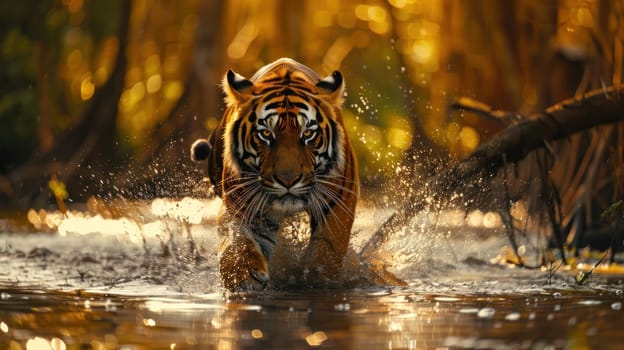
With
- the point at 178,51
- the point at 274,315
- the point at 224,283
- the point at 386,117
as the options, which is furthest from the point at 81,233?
the point at 386,117

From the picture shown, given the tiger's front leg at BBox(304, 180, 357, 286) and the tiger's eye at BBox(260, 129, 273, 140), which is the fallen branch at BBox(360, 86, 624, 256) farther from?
the tiger's eye at BBox(260, 129, 273, 140)

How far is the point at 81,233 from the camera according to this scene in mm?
12477

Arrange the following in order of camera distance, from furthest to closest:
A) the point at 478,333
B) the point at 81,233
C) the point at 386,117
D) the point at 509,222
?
1. the point at 386,117
2. the point at 81,233
3. the point at 509,222
4. the point at 478,333

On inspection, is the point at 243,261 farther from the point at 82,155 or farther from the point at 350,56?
the point at 350,56

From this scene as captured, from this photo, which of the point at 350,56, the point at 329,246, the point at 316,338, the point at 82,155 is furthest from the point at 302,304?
the point at 350,56

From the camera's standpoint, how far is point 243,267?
768cm

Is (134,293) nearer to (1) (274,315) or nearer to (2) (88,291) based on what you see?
(2) (88,291)

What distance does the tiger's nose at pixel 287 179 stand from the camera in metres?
7.46

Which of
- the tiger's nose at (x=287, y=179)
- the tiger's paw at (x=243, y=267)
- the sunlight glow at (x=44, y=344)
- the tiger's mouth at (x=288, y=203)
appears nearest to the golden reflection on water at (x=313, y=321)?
the sunlight glow at (x=44, y=344)

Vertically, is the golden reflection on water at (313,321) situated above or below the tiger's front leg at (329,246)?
below

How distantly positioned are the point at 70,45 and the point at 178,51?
4667mm

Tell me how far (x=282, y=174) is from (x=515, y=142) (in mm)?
2435

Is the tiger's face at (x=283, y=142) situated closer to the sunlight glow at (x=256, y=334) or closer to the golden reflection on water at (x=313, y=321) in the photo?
the golden reflection on water at (x=313, y=321)

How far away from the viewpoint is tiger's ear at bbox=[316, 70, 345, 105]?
8141 mm
